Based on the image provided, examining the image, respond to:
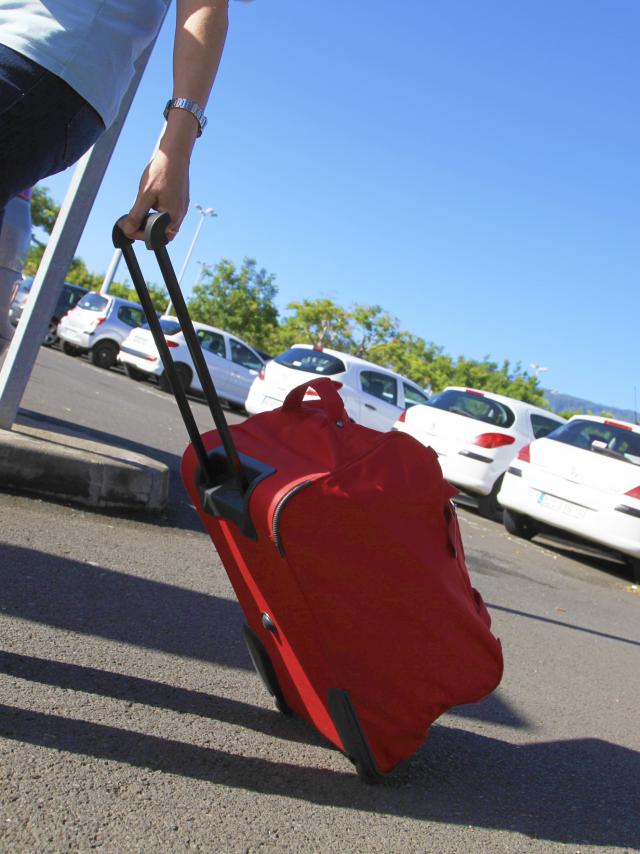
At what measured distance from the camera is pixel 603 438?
9.91 meters

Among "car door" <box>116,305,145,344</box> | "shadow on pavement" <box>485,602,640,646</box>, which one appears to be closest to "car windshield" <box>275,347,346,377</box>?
"car door" <box>116,305,145,344</box>

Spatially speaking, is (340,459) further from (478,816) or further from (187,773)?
(478,816)

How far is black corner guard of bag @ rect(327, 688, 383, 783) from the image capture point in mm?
2473

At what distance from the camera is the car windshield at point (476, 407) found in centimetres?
1206

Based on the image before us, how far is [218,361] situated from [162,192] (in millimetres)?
18707

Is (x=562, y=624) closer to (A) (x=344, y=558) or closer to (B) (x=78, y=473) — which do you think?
(B) (x=78, y=473)

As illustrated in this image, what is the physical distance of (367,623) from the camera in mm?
2391

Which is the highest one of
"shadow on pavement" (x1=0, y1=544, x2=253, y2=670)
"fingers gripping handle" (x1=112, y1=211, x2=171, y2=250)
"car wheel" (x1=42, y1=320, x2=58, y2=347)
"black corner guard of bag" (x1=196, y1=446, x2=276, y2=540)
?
"fingers gripping handle" (x1=112, y1=211, x2=171, y2=250)

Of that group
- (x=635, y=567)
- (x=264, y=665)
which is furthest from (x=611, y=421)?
(x=264, y=665)

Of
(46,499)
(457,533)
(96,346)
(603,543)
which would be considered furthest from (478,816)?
(96,346)

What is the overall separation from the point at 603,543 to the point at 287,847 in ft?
24.7

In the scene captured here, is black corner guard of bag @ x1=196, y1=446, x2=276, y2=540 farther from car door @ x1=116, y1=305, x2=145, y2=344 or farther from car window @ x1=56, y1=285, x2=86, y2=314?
car window @ x1=56, y1=285, x2=86, y2=314

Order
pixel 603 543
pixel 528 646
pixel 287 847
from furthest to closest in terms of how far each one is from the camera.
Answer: pixel 603 543, pixel 528 646, pixel 287 847

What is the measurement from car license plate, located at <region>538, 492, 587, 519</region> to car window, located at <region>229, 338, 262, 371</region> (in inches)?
491
